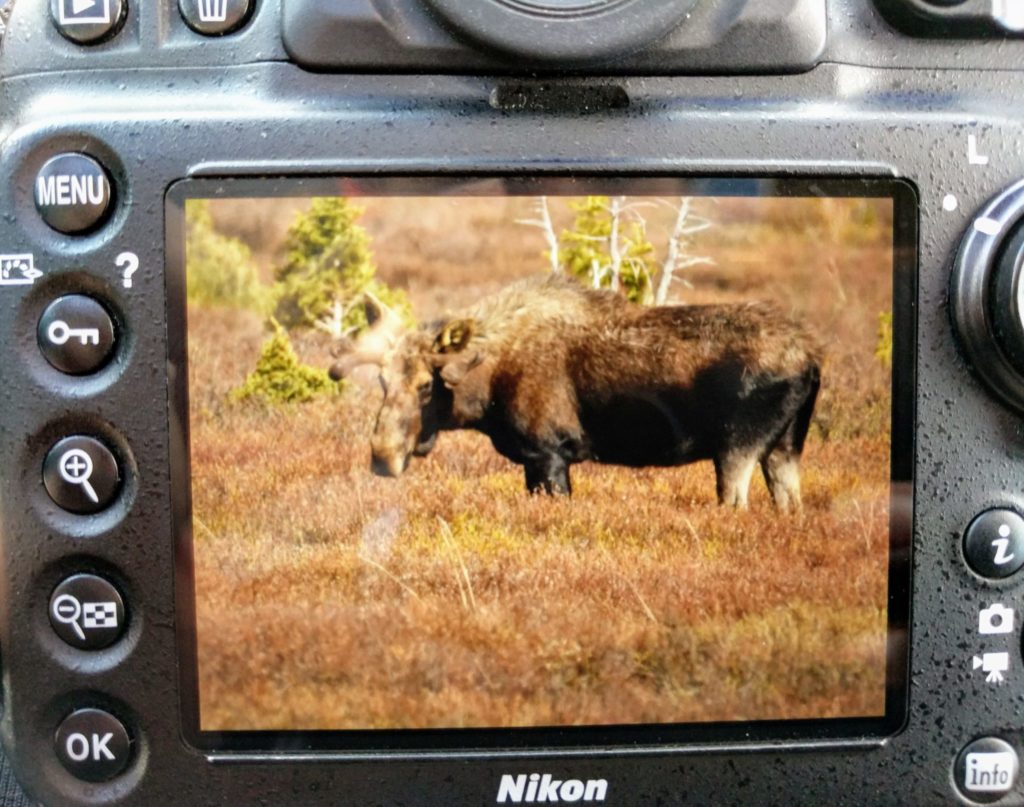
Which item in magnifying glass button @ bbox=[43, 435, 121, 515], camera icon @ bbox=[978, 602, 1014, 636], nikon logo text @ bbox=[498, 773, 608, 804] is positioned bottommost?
nikon logo text @ bbox=[498, 773, 608, 804]

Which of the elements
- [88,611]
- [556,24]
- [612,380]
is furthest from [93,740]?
[556,24]

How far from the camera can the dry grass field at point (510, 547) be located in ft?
2.33

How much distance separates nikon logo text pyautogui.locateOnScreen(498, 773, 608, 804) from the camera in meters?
0.74

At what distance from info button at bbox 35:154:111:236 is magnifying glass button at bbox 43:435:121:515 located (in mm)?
127

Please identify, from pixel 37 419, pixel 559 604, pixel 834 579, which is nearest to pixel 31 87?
pixel 37 419

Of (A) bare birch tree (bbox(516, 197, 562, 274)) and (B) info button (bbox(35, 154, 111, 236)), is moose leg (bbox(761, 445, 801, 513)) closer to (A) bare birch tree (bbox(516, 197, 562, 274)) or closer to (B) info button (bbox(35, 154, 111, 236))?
(A) bare birch tree (bbox(516, 197, 562, 274))

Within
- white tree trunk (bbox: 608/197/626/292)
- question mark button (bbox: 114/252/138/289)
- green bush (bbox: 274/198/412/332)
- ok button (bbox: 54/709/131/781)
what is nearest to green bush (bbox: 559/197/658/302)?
white tree trunk (bbox: 608/197/626/292)

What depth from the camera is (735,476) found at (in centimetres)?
72

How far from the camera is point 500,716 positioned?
73 centimetres

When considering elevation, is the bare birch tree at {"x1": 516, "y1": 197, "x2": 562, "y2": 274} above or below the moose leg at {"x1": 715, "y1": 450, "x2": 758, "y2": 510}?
above

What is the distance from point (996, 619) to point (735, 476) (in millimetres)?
190

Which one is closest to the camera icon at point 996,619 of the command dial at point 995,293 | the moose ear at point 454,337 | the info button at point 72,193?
the command dial at point 995,293

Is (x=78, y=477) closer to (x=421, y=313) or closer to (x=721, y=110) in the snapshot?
(x=421, y=313)

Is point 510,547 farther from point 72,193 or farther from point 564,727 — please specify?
point 72,193
